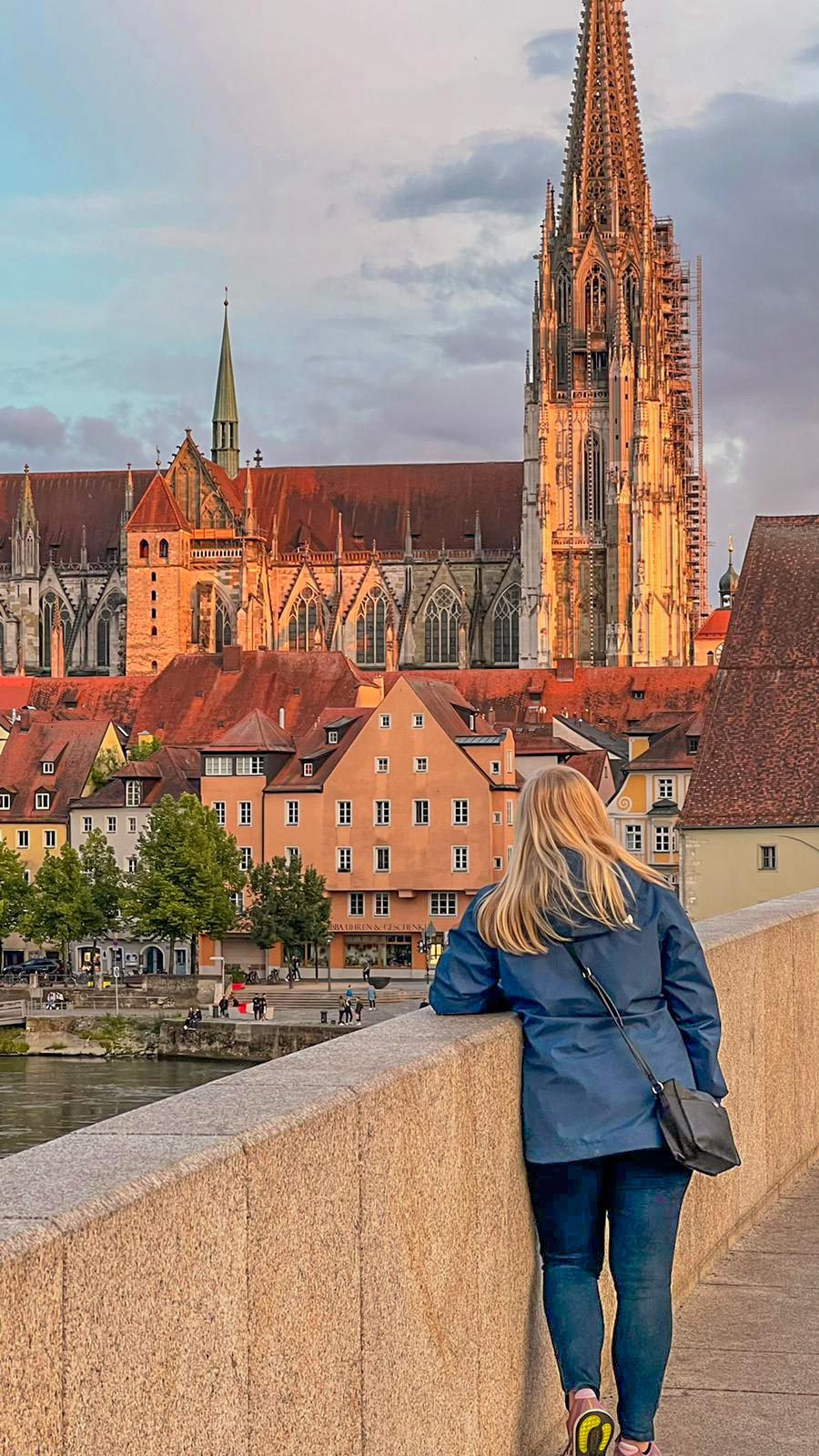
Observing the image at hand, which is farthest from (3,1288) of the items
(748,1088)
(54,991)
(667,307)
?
(667,307)

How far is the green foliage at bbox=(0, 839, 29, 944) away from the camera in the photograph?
72312 millimetres

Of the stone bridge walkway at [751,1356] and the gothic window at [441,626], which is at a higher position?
the gothic window at [441,626]

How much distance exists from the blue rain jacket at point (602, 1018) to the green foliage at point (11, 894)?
68.2 m

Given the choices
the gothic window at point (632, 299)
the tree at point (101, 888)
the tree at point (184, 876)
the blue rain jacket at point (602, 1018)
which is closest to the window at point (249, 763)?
the tree at point (184, 876)

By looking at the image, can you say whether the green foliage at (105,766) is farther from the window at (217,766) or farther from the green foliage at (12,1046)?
the green foliage at (12,1046)

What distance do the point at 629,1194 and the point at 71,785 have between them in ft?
248

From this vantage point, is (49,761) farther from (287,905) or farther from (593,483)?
(593,483)

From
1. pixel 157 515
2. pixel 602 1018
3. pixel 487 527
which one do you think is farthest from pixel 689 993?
pixel 487 527

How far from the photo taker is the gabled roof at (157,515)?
117938mm

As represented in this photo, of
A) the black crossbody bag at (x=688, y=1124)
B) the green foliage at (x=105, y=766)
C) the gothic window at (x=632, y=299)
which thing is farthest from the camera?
the gothic window at (x=632, y=299)

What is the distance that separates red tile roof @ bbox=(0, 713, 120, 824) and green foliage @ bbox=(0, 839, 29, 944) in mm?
5459

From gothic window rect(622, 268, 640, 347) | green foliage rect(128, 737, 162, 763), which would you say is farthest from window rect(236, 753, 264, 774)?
gothic window rect(622, 268, 640, 347)

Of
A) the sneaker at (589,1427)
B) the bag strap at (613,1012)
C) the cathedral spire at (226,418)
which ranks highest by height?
the cathedral spire at (226,418)

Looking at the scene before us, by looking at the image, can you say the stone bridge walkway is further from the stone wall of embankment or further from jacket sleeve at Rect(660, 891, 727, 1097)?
jacket sleeve at Rect(660, 891, 727, 1097)
